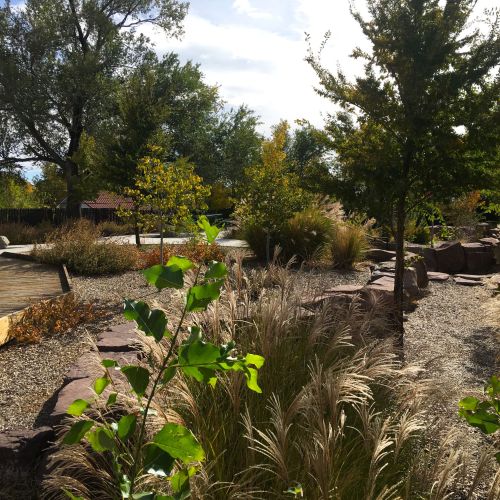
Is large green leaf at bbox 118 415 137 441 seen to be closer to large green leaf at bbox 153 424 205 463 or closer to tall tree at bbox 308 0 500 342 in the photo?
large green leaf at bbox 153 424 205 463

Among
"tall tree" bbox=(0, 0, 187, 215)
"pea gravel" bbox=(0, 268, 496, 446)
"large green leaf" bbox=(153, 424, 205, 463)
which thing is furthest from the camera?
"tall tree" bbox=(0, 0, 187, 215)

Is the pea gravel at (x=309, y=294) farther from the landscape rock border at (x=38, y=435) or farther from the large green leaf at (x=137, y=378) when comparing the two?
the large green leaf at (x=137, y=378)

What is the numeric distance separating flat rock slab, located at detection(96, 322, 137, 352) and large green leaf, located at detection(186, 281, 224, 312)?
2.85 metres

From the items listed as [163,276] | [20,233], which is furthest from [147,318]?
[20,233]

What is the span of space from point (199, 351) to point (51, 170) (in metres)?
35.5

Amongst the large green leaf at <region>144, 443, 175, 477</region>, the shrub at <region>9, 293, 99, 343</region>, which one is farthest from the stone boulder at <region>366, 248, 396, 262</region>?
the large green leaf at <region>144, 443, 175, 477</region>

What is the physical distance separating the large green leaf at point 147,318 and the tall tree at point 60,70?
24.1 metres

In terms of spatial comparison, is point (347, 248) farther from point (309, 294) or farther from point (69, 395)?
point (69, 395)

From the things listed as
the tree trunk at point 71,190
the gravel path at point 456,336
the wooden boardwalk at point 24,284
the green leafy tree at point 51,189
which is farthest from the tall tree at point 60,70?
the gravel path at point 456,336

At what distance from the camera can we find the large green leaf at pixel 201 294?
4.04ft

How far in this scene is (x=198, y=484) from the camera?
2.00 meters

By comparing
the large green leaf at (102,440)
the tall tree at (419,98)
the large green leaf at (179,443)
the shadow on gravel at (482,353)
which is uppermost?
the tall tree at (419,98)

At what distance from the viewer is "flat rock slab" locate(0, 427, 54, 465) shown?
2.95 metres

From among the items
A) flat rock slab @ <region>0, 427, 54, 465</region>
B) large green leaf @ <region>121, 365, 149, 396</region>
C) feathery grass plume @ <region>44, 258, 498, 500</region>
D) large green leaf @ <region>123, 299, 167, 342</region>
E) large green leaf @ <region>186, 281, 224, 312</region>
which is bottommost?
flat rock slab @ <region>0, 427, 54, 465</region>
